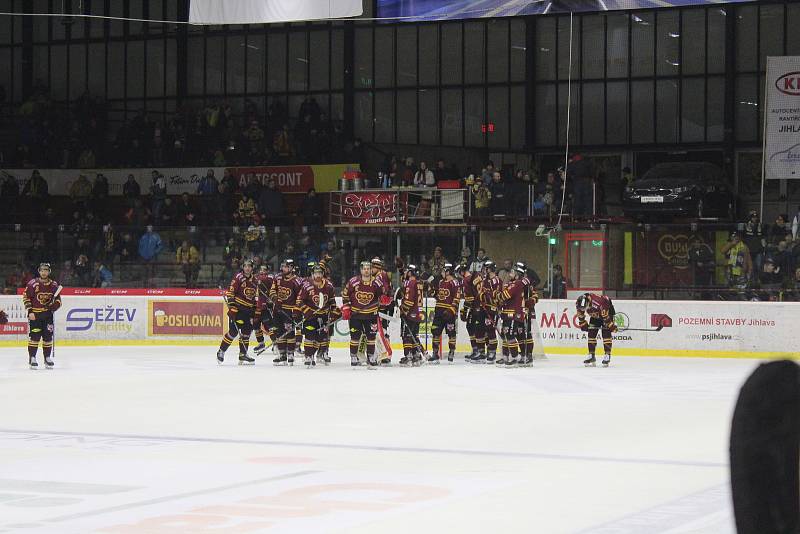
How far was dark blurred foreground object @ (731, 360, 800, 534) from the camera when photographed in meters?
1.87

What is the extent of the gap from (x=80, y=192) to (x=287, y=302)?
1406cm

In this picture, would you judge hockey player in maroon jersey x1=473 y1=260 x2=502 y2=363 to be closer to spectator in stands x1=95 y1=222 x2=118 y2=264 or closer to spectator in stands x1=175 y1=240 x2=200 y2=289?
Result: spectator in stands x1=175 y1=240 x2=200 y2=289

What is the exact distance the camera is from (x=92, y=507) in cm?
757

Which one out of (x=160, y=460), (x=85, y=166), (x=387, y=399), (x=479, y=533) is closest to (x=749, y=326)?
(x=387, y=399)

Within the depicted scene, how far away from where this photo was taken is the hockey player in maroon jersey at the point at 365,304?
66.8 feet

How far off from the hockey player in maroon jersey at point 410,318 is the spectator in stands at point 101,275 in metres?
7.78

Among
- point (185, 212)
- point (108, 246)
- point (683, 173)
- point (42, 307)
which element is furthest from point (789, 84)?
point (42, 307)

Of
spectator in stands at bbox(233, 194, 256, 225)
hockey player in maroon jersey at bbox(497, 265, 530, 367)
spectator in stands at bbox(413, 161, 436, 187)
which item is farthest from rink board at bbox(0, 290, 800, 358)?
spectator in stands at bbox(413, 161, 436, 187)

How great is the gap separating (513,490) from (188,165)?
27646 millimetres

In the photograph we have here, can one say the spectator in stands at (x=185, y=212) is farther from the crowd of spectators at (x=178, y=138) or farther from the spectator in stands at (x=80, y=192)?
the crowd of spectators at (x=178, y=138)

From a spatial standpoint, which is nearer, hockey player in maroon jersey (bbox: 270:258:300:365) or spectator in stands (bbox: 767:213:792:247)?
hockey player in maroon jersey (bbox: 270:258:300:365)

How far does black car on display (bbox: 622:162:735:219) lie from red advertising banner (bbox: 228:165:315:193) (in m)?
8.59

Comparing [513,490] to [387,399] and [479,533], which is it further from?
[387,399]

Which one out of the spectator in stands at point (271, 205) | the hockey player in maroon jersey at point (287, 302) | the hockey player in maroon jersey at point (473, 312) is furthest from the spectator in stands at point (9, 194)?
the hockey player in maroon jersey at point (473, 312)
